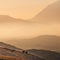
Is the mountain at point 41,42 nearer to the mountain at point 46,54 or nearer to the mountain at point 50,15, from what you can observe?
the mountain at point 46,54

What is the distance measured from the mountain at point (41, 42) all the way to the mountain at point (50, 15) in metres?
0.17

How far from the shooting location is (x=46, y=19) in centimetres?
159

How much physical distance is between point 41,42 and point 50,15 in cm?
30

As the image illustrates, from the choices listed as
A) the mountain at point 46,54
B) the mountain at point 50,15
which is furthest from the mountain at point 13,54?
the mountain at point 50,15

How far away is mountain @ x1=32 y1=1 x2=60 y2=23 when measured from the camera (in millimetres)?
1529

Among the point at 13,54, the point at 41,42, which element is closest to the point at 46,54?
the point at 41,42

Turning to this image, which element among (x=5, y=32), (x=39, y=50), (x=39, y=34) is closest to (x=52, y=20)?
(x=39, y=34)

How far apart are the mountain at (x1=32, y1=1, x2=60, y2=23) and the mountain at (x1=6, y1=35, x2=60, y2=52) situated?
0.17 m

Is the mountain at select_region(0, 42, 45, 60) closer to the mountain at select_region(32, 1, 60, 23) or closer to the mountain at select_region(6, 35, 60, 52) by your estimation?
the mountain at select_region(6, 35, 60, 52)

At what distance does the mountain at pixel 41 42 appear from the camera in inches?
66.3

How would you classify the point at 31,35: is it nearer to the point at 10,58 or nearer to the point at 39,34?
the point at 39,34

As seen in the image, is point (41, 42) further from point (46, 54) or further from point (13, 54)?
point (13, 54)

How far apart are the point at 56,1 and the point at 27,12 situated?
28cm

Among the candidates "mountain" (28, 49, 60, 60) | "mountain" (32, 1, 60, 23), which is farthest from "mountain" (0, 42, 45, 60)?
"mountain" (32, 1, 60, 23)
